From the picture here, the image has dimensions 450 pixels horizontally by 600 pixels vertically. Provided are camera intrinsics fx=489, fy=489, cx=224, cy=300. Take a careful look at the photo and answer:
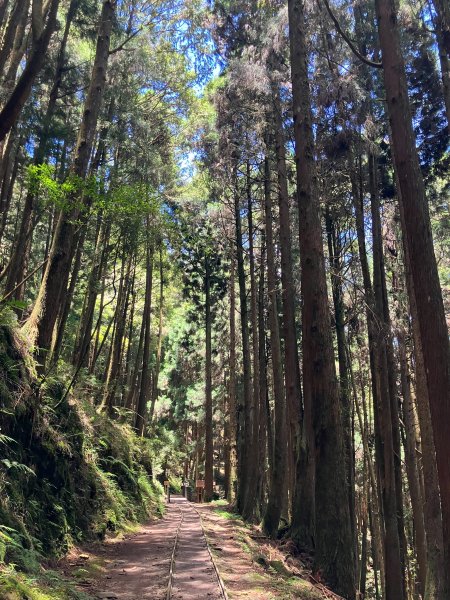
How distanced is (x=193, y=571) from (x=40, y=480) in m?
3.01

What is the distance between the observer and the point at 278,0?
13141 millimetres

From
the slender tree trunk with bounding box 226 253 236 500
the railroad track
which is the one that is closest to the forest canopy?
the slender tree trunk with bounding box 226 253 236 500

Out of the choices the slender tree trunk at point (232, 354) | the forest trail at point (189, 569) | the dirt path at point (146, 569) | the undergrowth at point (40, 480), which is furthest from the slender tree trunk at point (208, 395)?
the dirt path at point (146, 569)

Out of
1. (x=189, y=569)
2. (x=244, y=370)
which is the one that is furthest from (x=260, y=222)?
(x=189, y=569)

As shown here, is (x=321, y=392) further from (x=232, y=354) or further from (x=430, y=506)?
(x=232, y=354)

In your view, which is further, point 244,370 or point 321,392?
point 244,370

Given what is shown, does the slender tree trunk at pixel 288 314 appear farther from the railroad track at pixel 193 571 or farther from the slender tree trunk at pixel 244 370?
the slender tree trunk at pixel 244 370

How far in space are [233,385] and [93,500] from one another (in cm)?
1272

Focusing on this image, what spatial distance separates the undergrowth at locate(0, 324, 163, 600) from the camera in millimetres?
5814

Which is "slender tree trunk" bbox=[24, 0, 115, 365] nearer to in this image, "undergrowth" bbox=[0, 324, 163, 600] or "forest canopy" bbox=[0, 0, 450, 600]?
"forest canopy" bbox=[0, 0, 450, 600]

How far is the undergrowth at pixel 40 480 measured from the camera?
581 cm

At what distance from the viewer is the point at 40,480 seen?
799 centimetres

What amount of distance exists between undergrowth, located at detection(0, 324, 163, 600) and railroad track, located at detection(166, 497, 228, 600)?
5.29ft

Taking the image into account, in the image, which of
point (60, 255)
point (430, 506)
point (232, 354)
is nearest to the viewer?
point (430, 506)
